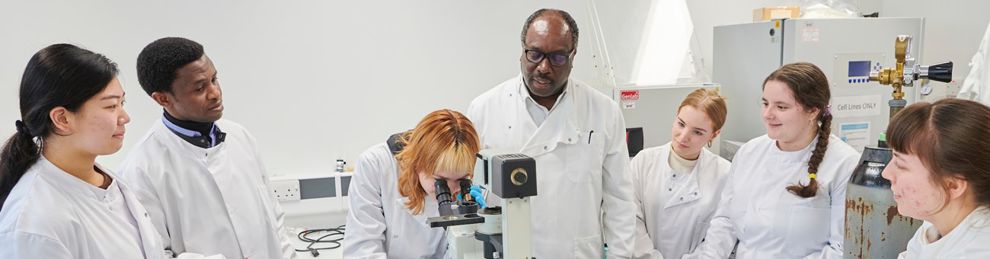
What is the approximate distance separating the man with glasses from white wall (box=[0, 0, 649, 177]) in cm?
107

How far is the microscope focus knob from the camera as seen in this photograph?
1.00 meters

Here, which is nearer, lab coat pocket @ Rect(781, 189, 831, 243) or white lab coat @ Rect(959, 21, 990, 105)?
lab coat pocket @ Rect(781, 189, 831, 243)

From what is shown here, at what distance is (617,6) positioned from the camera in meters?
3.02

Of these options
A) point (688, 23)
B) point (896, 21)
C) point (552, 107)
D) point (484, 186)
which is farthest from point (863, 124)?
point (484, 186)

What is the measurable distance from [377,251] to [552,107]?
65 centimetres

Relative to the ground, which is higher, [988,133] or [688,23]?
[688,23]

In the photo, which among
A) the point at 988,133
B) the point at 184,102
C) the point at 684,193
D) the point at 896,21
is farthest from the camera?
the point at 896,21

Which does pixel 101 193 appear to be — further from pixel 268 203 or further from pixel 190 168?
pixel 268 203

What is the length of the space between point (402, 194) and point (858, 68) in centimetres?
223

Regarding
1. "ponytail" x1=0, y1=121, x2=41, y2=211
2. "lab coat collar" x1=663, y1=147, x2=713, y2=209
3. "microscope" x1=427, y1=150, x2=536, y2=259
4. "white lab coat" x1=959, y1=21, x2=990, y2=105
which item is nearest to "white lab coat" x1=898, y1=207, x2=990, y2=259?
"microscope" x1=427, y1=150, x2=536, y2=259

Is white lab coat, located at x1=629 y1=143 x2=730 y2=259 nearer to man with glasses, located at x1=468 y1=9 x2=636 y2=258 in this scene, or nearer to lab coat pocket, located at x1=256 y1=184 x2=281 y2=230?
man with glasses, located at x1=468 y1=9 x2=636 y2=258

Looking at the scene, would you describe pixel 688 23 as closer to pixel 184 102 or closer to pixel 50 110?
pixel 184 102

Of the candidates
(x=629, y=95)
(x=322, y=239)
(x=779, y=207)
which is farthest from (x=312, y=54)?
(x=779, y=207)

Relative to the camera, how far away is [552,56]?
1.59 metres
